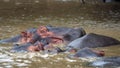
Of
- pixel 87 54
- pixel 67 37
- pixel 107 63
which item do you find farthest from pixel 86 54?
pixel 67 37

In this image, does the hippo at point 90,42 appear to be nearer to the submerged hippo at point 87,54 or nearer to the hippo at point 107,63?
the submerged hippo at point 87,54

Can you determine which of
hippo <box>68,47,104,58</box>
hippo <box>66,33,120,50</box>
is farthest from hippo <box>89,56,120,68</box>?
hippo <box>66,33,120,50</box>

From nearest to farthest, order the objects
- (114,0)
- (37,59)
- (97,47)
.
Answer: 1. (37,59)
2. (97,47)
3. (114,0)

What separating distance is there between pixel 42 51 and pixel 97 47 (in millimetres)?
2375

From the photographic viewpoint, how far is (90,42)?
53.9 ft

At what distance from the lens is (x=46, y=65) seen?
42.8 feet

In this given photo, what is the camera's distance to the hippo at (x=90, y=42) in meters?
16.2

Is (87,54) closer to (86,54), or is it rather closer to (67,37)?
(86,54)

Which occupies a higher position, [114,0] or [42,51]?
[114,0]

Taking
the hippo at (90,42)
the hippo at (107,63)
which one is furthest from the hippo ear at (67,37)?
the hippo at (107,63)

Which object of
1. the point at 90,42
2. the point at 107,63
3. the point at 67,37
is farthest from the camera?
the point at 67,37

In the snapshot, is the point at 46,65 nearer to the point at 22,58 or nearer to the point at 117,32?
the point at 22,58

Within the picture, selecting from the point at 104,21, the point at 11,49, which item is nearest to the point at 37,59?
the point at 11,49

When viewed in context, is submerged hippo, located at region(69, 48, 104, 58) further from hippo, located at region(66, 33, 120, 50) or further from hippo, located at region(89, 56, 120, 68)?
hippo, located at region(66, 33, 120, 50)
